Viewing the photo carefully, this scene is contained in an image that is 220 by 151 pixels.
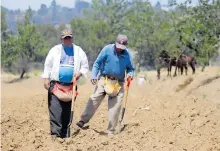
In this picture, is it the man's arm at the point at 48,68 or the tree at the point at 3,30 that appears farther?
the tree at the point at 3,30

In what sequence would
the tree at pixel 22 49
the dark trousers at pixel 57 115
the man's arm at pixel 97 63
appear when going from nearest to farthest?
the dark trousers at pixel 57 115, the man's arm at pixel 97 63, the tree at pixel 22 49

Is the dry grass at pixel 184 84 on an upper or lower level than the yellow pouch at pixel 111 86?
lower

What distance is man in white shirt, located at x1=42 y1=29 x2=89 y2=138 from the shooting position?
7.61 metres

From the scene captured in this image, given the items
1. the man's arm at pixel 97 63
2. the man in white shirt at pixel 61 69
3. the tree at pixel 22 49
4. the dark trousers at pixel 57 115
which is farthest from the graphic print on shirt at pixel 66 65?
the tree at pixel 22 49

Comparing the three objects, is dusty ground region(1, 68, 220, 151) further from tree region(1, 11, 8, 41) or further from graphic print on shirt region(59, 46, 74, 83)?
tree region(1, 11, 8, 41)

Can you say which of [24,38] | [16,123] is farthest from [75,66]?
[24,38]

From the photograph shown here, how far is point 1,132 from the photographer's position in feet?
25.0

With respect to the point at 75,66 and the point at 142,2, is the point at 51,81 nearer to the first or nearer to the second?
the point at 75,66

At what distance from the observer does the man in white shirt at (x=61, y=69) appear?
25.0 feet

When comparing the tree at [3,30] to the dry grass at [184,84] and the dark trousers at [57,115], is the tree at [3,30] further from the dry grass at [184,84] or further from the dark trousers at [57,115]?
the dark trousers at [57,115]

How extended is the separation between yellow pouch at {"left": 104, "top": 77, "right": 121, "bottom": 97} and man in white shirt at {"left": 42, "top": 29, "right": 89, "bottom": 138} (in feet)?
2.43

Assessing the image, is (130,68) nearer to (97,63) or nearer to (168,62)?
(97,63)

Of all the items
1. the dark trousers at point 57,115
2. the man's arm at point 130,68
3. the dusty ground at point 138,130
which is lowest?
the dusty ground at point 138,130

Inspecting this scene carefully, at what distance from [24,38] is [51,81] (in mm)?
37435
